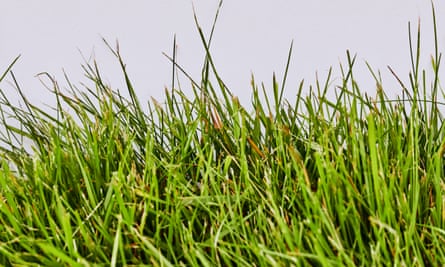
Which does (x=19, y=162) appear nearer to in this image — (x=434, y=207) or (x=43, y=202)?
(x=43, y=202)

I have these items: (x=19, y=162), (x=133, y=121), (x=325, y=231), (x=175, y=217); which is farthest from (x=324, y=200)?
(x=19, y=162)

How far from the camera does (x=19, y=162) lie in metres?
1.05

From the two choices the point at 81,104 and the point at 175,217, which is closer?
the point at 175,217

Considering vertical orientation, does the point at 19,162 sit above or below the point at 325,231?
above

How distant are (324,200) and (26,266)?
288 millimetres

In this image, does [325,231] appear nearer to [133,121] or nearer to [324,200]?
[324,200]

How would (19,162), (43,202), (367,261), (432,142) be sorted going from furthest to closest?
(19,162), (432,142), (43,202), (367,261)

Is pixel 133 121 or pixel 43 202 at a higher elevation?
pixel 133 121

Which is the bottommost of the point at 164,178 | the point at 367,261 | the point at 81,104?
the point at 367,261

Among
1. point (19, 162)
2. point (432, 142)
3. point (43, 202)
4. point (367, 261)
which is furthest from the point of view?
point (19, 162)

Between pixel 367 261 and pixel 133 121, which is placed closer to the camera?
pixel 367 261

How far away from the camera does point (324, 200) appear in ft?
2.48

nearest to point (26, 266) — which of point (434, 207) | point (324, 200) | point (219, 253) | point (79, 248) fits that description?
point (79, 248)

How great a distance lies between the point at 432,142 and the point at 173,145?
318 millimetres
